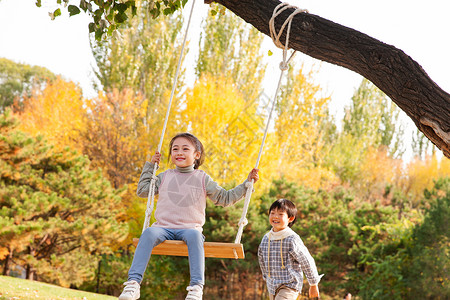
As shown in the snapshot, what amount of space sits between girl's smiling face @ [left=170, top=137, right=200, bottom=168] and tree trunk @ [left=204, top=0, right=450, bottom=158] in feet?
3.54

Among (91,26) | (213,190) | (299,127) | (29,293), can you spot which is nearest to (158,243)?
(213,190)

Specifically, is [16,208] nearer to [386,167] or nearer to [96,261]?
[96,261]

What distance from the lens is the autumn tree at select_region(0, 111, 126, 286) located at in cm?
1076

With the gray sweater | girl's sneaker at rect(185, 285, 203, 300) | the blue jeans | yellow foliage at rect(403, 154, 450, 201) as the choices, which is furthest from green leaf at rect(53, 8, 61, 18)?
yellow foliage at rect(403, 154, 450, 201)

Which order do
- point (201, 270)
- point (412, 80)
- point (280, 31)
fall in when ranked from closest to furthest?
point (201, 270), point (412, 80), point (280, 31)

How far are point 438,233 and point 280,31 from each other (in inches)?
310

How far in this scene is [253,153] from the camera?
50.6ft

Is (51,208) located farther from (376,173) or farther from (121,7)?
(376,173)

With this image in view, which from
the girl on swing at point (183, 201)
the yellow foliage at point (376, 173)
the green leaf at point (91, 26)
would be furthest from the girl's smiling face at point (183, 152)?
the yellow foliage at point (376, 173)

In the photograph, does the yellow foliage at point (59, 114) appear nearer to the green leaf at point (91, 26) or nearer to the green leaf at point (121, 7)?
the green leaf at point (91, 26)

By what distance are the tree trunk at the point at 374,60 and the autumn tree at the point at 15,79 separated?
38.6m

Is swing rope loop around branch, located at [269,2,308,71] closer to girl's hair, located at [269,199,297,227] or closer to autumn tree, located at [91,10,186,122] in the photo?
girl's hair, located at [269,199,297,227]

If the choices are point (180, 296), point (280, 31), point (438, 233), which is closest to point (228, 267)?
point (180, 296)

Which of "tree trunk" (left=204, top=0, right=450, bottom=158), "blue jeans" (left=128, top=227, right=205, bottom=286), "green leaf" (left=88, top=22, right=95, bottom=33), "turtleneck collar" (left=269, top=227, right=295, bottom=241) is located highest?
"green leaf" (left=88, top=22, right=95, bottom=33)
